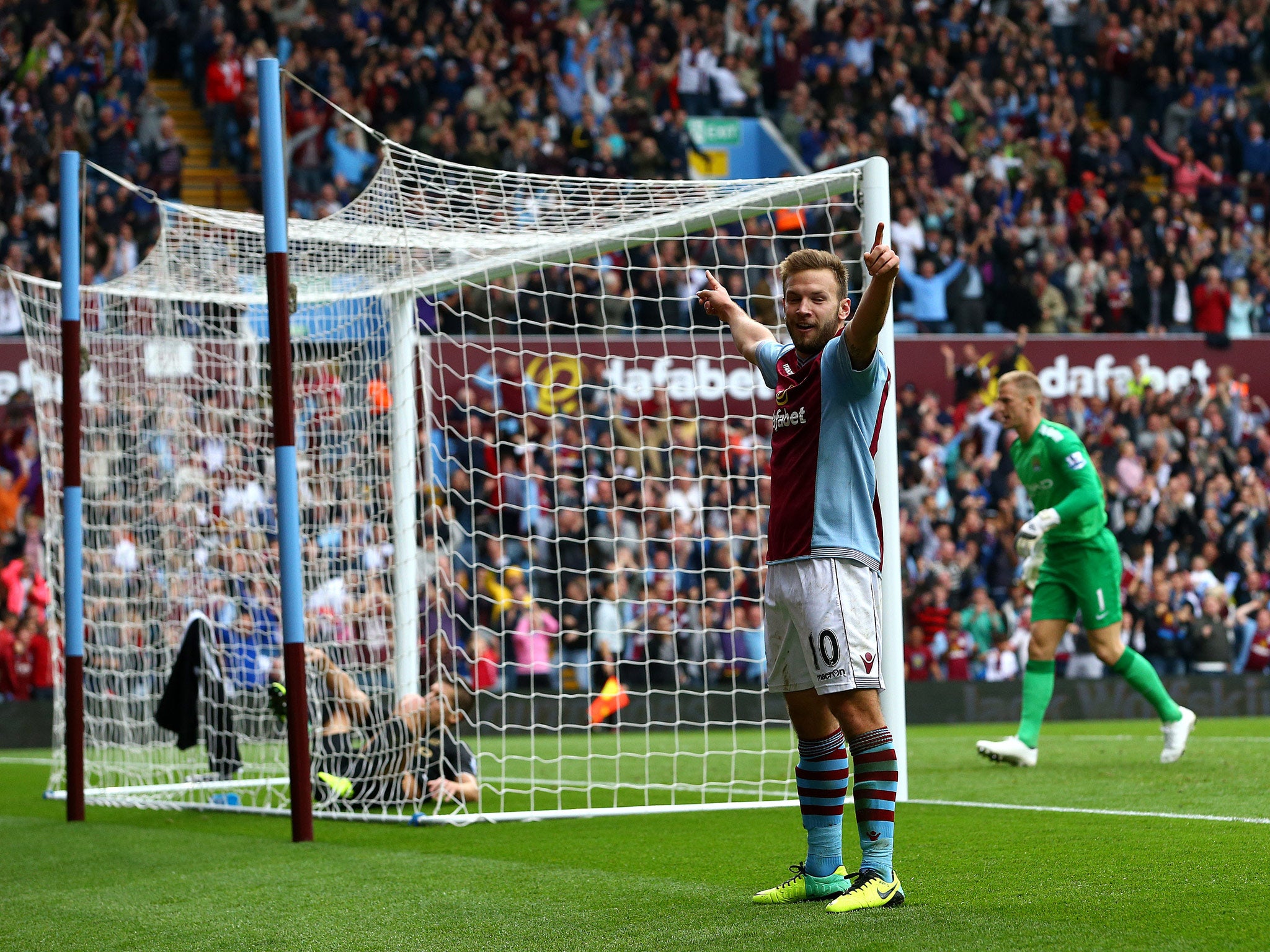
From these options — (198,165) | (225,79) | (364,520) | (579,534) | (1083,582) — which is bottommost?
(1083,582)

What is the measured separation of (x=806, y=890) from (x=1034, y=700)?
14.8 ft

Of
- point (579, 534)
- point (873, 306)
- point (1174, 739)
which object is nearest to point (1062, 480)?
point (1174, 739)

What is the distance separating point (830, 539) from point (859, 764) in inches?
26.0

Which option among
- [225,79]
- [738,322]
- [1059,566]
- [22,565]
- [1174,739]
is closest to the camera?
[738,322]

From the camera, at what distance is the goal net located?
8344 mm

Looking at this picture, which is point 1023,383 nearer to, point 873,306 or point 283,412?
point 283,412

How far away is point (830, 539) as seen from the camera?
4602mm

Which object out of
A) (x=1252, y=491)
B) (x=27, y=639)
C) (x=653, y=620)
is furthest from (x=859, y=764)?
(x=1252, y=491)

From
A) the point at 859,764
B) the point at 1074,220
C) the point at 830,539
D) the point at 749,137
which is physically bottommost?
the point at 859,764

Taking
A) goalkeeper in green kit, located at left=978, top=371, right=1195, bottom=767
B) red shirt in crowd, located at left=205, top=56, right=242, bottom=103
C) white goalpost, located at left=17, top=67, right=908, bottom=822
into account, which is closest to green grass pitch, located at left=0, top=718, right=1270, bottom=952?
goalkeeper in green kit, located at left=978, top=371, right=1195, bottom=767

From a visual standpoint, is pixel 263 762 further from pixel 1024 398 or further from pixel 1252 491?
pixel 1252 491

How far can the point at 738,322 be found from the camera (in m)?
5.18

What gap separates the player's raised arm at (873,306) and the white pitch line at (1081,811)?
9.95ft

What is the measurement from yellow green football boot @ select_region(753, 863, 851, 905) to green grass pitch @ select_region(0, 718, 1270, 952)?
77 millimetres
